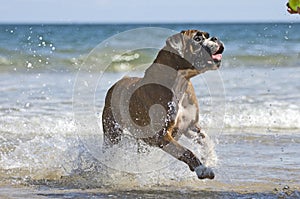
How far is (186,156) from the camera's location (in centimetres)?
521

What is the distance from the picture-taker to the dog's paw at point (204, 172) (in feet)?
16.7

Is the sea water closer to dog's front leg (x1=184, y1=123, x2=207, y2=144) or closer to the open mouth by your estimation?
dog's front leg (x1=184, y1=123, x2=207, y2=144)

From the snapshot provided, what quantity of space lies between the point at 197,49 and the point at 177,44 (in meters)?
0.17

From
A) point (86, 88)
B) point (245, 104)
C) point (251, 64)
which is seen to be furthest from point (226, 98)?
point (251, 64)

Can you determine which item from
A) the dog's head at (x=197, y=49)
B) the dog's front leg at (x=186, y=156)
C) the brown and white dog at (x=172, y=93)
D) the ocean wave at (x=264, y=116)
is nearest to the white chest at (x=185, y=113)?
the brown and white dog at (x=172, y=93)

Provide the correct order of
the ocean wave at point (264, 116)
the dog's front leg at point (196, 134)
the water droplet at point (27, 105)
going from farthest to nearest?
1. the water droplet at point (27, 105)
2. the ocean wave at point (264, 116)
3. the dog's front leg at point (196, 134)

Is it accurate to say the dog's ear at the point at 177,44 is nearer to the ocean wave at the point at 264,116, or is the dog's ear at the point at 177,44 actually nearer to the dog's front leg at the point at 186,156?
the dog's front leg at the point at 186,156

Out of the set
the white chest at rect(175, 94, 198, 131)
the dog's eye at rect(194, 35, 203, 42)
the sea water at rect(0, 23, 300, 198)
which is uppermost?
the dog's eye at rect(194, 35, 203, 42)

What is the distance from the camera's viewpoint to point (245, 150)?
6824 mm

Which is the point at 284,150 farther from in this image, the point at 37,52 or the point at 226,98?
the point at 37,52

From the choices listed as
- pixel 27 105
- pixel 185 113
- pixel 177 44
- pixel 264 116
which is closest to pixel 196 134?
pixel 185 113

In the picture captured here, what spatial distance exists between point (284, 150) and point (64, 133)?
2590 millimetres

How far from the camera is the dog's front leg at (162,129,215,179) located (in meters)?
5.10

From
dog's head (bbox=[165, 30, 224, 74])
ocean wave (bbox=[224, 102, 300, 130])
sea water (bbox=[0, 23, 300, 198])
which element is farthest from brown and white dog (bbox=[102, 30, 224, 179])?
ocean wave (bbox=[224, 102, 300, 130])
